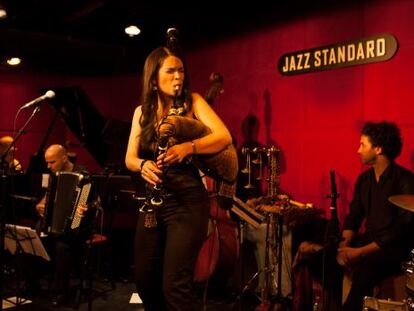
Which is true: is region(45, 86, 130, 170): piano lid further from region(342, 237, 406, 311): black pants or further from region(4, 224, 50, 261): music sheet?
region(342, 237, 406, 311): black pants

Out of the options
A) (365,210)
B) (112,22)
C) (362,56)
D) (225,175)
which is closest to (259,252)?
(365,210)

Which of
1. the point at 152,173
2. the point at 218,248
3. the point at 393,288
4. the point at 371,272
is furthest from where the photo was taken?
the point at 218,248

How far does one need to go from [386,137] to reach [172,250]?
2.26 metres

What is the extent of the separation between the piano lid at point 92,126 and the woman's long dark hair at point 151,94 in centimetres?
331

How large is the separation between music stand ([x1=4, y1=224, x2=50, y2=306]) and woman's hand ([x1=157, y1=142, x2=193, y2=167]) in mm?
2520

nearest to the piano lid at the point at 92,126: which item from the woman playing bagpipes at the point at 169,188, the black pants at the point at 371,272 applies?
the black pants at the point at 371,272

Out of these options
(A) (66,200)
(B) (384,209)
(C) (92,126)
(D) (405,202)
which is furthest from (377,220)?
(C) (92,126)

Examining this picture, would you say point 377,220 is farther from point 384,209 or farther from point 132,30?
point 132,30

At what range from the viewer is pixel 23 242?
443 cm

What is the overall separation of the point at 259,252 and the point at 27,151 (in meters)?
4.80

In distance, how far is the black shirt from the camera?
351 centimetres

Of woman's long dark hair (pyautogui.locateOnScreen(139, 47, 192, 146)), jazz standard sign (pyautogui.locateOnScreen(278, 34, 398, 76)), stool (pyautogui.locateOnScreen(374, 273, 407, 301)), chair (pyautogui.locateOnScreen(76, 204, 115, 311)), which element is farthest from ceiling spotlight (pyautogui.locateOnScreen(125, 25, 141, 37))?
stool (pyautogui.locateOnScreen(374, 273, 407, 301))

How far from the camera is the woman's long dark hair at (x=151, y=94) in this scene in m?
2.33

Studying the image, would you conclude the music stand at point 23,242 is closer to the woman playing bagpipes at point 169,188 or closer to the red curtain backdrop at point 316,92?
the woman playing bagpipes at point 169,188
